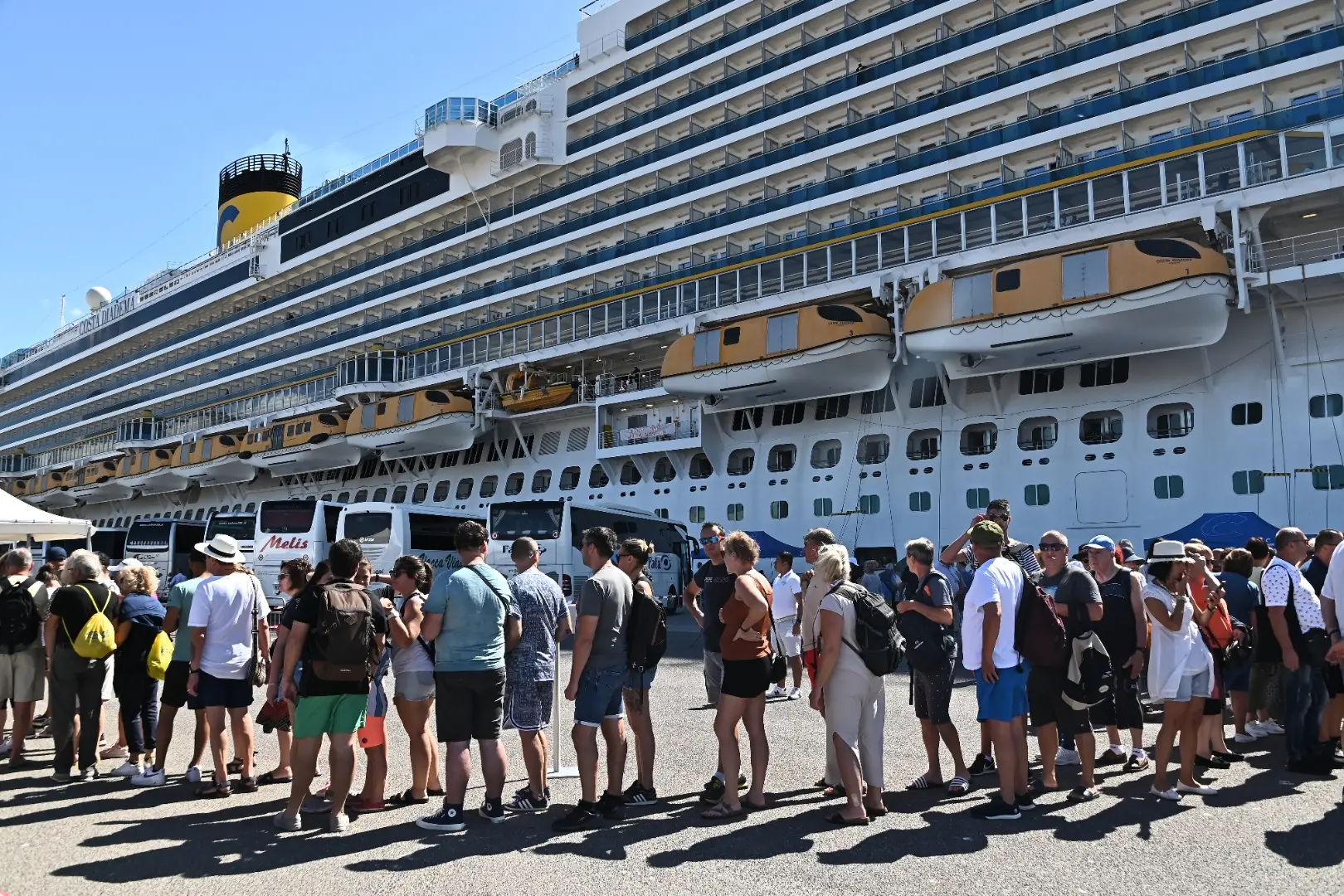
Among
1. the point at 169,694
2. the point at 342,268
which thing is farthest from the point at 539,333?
the point at 169,694

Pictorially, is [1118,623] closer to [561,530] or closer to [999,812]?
[999,812]

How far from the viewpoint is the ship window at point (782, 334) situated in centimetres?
2066

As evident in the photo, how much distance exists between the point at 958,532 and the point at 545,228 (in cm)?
1702

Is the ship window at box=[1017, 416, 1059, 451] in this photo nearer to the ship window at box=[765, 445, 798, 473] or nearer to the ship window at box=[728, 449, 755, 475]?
the ship window at box=[765, 445, 798, 473]

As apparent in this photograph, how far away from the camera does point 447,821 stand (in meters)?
5.30

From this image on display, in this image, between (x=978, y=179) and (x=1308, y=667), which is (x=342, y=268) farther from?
(x=1308, y=667)

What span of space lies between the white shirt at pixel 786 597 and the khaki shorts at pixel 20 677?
623 centimetres

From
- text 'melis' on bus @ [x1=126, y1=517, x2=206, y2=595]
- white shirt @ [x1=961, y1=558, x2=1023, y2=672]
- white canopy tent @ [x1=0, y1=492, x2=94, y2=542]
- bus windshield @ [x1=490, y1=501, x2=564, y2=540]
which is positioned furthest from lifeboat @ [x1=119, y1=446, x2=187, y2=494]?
white shirt @ [x1=961, y1=558, x2=1023, y2=672]

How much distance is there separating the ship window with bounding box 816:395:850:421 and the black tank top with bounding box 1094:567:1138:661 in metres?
15.4

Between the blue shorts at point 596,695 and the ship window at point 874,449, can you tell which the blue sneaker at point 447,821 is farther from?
the ship window at point 874,449

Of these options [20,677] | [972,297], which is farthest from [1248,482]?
[20,677]

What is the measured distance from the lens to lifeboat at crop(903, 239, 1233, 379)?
15789 millimetres

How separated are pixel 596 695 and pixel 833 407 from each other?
17419 millimetres

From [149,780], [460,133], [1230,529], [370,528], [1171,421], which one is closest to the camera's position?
[149,780]
